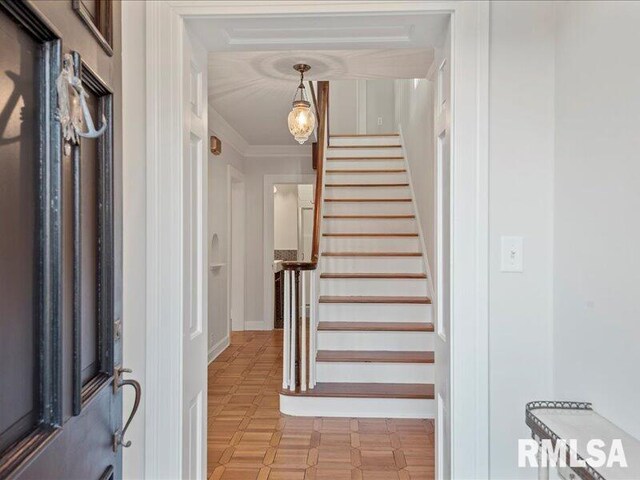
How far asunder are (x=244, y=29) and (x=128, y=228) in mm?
768

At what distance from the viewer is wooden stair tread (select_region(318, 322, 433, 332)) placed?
11.9 feet

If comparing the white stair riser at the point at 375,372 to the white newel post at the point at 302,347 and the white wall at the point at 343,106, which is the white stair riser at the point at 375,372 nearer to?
the white newel post at the point at 302,347

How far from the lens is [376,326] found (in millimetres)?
3725

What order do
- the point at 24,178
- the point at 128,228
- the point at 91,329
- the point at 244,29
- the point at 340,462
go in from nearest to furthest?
the point at 24,178 < the point at 91,329 < the point at 128,228 < the point at 244,29 < the point at 340,462

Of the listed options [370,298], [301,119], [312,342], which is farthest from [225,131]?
[312,342]

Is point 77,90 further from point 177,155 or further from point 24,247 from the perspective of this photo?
point 177,155

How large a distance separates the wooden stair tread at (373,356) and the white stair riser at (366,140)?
3.40m

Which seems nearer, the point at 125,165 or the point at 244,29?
the point at 125,165

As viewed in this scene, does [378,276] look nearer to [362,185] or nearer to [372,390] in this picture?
[372,390]

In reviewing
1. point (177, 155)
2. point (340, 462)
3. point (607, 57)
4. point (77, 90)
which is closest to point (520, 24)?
point (607, 57)

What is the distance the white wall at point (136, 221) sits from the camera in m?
1.44

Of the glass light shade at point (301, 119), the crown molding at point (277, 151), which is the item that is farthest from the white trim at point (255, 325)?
the glass light shade at point (301, 119)

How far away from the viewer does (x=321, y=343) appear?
12.1ft

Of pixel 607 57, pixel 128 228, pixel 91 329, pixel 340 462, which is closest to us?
pixel 91 329
